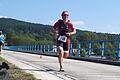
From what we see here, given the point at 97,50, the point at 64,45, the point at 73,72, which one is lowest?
the point at 73,72

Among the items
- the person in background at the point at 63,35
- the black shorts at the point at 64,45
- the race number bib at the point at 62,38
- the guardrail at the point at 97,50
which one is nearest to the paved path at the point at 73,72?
the person in background at the point at 63,35

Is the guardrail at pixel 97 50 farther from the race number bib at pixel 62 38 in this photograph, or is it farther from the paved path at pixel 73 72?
the race number bib at pixel 62 38

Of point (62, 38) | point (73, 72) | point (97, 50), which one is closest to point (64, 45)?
point (62, 38)

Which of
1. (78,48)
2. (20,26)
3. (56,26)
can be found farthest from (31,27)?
(56,26)

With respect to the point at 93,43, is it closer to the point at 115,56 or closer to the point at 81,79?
the point at 115,56

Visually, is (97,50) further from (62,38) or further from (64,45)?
(62,38)

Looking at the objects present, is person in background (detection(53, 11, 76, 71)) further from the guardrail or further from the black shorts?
the guardrail

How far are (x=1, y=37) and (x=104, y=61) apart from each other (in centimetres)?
608

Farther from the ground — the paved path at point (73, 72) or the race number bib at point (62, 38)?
the race number bib at point (62, 38)

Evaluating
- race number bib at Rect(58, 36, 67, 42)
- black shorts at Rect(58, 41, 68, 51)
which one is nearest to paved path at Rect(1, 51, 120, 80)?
black shorts at Rect(58, 41, 68, 51)

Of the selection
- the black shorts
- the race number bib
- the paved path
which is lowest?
the paved path

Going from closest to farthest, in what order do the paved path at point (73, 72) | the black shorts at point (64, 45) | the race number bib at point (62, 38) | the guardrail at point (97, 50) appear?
the paved path at point (73, 72), the race number bib at point (62, 38), the black shorts at point (64, 45), the guardrail at point (97, 50)

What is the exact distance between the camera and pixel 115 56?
67.5ft

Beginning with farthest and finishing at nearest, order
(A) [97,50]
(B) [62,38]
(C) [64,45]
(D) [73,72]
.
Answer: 1. (A) [97,50]
2. (D) [73,72]
3. (C) [64,45]
4. (B) [62,38]
